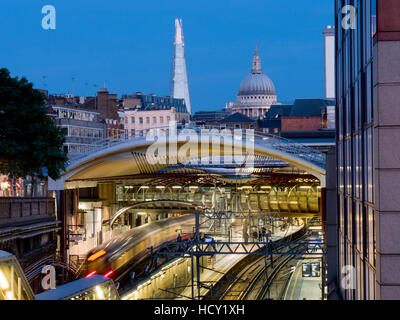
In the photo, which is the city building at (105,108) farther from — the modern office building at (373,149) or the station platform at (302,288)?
the modern office building at (373,149)

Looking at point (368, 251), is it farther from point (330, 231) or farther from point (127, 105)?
point (127, 105)

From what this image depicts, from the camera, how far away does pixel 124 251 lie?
3678cm

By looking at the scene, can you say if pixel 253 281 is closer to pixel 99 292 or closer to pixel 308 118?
pixel 99 292

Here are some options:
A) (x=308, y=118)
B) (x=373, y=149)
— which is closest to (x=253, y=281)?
(x=373, y=149)

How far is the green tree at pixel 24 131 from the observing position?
31719 mm

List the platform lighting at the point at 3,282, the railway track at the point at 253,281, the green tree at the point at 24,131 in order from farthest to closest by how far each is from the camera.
A: the railway track at the point at 253,281
the green tree at the point at 24,131
the platform lighting at the point at 3,282

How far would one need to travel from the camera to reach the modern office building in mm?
11398

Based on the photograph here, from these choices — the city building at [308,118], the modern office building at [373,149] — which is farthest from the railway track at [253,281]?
the city building at [308,118]

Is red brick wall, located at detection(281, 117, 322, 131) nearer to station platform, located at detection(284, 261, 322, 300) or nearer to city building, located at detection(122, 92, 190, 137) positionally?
city building, located at detection(122, 92, 190, 137)

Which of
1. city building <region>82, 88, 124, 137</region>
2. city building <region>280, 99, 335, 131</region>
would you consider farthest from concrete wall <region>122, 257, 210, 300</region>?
city building <region>82, 88, 124, 137</region>

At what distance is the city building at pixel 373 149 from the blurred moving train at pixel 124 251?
17858 mm

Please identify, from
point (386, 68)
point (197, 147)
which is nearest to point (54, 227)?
point (197, 147)

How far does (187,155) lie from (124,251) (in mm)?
16603
